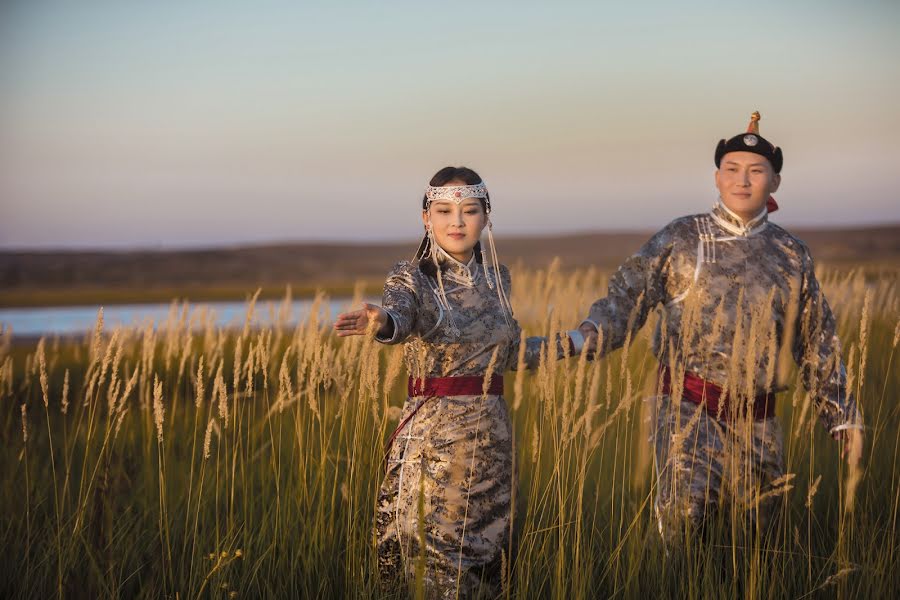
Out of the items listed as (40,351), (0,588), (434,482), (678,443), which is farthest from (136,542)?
(678,443)

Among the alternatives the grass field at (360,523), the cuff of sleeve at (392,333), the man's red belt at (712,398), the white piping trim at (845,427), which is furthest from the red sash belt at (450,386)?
the white piping trim at (845,427)

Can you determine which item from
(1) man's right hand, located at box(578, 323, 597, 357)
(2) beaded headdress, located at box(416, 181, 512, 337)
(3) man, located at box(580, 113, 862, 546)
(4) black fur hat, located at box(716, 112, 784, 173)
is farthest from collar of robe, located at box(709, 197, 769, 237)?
(2) beaded headdress, located at box(416, 181, 512, 337)

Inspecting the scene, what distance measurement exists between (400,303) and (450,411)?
36cm

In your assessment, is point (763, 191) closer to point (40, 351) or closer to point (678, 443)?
point (678, 443)

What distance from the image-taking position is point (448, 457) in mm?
2533

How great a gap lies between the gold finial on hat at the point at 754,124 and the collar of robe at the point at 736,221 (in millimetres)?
277

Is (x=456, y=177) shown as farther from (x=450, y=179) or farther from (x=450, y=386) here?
(x=450, y=386)

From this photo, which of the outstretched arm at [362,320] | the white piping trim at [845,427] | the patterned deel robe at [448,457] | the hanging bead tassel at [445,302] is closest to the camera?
the outstretched arm at [362,320]

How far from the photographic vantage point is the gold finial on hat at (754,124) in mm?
3223

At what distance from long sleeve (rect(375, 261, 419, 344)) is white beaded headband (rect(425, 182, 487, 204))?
231 millimetres

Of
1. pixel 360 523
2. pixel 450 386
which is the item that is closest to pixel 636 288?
pixel 450 386

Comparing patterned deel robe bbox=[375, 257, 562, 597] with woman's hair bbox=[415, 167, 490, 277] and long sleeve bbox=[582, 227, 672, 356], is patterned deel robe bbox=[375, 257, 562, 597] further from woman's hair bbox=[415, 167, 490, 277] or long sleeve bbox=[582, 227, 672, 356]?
long sleeve bbox=[582, 227, 672, 356]

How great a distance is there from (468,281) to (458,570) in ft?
2.79

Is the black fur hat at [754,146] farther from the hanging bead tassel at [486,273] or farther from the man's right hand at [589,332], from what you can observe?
the hanging bead tassel at [486,273]
